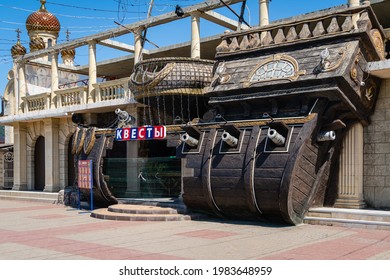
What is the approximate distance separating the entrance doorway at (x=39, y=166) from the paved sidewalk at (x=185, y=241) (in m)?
13.3

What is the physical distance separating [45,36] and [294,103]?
1310 inches

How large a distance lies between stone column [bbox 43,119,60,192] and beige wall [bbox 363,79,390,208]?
1665 centimetres

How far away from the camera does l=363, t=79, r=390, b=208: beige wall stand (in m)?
15.1

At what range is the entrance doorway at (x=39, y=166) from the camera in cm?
2859

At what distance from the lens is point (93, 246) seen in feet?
36.1

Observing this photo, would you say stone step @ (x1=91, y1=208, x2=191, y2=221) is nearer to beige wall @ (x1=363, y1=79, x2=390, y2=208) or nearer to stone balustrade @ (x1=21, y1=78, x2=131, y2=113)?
beige wall @ (x1=363, y1=79, x2=390, y2=208)

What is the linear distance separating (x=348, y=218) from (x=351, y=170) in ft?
6.66

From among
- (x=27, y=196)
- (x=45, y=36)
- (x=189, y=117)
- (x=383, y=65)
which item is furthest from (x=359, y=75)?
(x=45, y=36)

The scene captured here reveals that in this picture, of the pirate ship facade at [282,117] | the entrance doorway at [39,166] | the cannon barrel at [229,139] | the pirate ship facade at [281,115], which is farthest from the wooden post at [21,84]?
the cannon barrel at [229,139]

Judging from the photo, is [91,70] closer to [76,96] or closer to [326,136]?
[76,96]

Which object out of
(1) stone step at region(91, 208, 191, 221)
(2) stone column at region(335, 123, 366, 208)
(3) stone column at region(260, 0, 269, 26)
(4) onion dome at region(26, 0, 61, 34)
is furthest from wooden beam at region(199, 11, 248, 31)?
(4) onion dome at region(26, 0, 61, 34)

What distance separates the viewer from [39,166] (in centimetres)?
2873

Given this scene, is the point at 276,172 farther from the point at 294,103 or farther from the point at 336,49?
the point at 336,49

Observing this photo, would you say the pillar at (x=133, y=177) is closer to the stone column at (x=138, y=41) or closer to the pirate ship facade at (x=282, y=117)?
the pirate ship facade at (x=282, y=117)
